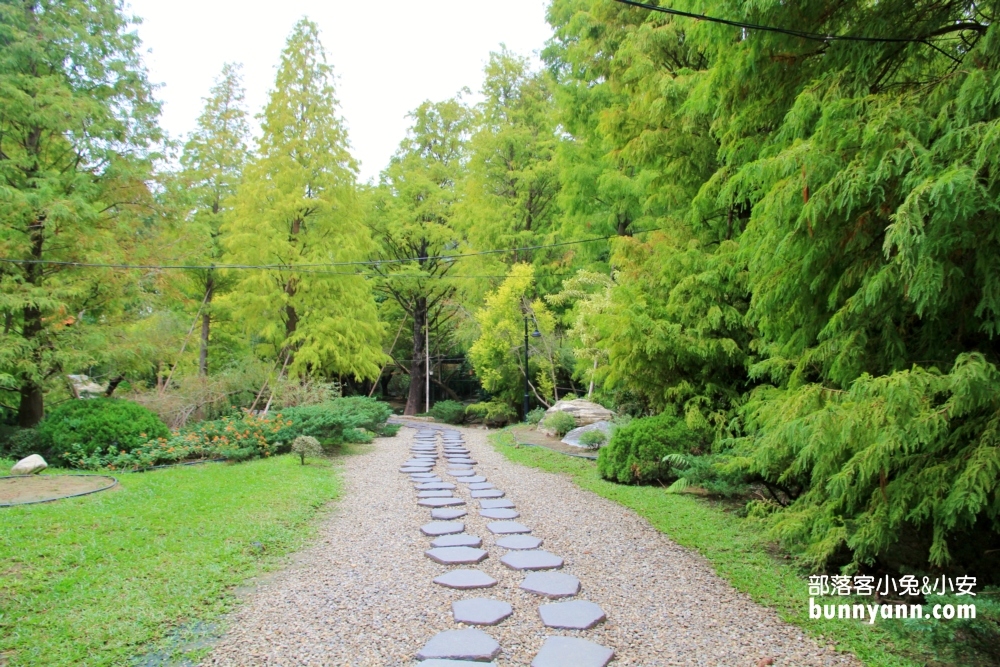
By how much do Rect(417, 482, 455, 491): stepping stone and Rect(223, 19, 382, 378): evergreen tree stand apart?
629 cm

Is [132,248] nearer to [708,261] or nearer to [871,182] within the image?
[708,261]

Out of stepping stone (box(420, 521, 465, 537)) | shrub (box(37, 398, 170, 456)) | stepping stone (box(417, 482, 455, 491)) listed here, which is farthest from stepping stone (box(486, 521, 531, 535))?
shrub (box(37, 398, 170, 456))

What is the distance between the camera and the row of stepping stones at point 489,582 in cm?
228

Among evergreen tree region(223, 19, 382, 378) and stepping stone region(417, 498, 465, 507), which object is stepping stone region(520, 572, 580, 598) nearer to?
stepping stone region(417, 498, 465, 507)

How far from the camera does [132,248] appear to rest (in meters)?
8.24

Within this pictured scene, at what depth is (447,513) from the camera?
15.4 feet

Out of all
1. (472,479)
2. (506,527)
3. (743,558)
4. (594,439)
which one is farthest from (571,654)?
(594,439)

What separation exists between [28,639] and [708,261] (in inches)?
218

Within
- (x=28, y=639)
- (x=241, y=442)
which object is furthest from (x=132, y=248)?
(x=28, y=639)

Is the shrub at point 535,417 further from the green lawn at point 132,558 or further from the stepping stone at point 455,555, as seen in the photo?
the stepping stone at point 455,555

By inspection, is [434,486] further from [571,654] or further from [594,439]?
[571,654]

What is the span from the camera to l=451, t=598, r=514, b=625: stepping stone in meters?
2.61

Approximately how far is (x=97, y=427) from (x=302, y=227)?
A: 6401 mm

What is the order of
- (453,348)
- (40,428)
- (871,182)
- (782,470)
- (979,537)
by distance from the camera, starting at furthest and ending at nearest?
(453,348)
(40,428)
(782,470)
(979,537)
(871,182)
